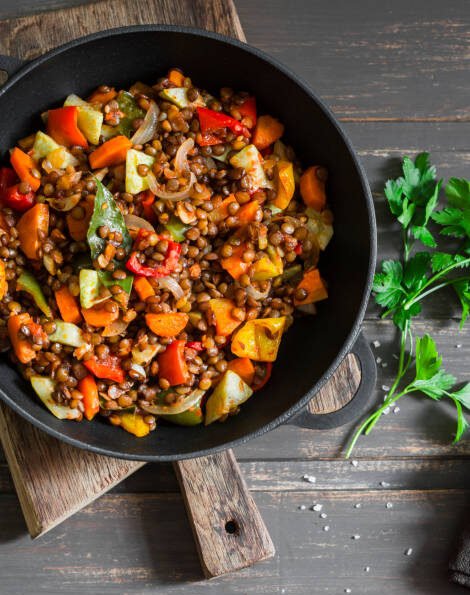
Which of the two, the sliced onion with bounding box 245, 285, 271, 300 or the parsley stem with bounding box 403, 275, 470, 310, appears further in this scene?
the parsley stem with bounding box 403, 275, 470, 310

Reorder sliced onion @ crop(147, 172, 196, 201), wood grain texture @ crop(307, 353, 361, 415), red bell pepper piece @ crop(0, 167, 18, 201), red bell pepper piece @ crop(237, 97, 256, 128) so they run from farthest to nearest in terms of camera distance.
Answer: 1. wood grain texture @ crop(307, 353, 361, 415)
2. red bell pepper piece @ crop(237, 97, 256, 128)
3. red bell pepper piece @ crop(0, 167, 18, 201)
4. sliced onion @ crop(147, 172, 196, 201)

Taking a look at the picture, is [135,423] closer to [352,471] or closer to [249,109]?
[352,471]

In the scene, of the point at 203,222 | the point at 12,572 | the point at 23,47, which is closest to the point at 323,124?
the point at 203,222

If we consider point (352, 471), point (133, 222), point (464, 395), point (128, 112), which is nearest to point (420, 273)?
point (464, 395)

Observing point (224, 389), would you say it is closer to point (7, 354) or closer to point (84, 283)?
point (84, 283)

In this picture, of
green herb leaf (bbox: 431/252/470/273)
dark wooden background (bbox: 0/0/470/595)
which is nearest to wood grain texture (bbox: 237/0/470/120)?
dark wooden background (bbox: 0/0/470/595)

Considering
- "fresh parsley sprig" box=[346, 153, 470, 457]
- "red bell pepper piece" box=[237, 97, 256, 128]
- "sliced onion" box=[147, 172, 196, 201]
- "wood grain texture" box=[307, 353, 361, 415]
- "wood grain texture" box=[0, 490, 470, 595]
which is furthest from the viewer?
"wood grain texture" box=[0, 490, 470, 595]

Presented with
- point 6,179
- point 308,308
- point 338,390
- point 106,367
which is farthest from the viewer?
point 338,390

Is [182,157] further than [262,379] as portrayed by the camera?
No

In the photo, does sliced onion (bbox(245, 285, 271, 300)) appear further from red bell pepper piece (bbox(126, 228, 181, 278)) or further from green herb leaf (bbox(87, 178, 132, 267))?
green herb leaf (bbox(87, 178, 132, 267))
